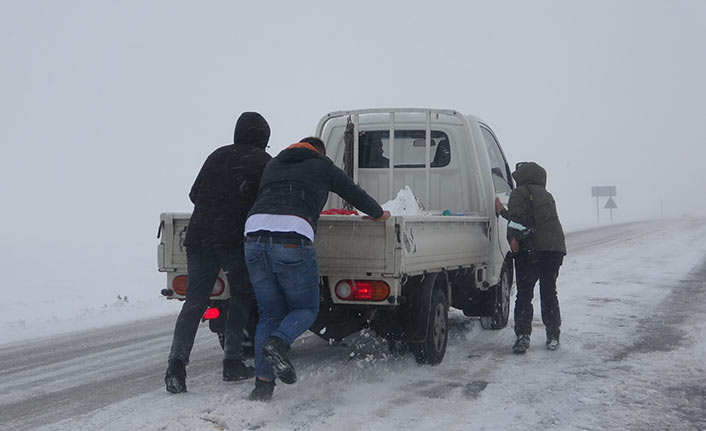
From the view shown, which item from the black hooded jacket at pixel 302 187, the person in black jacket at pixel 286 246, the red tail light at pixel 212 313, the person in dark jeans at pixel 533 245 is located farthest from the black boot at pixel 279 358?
the person in dark jeans at pixel 533 245

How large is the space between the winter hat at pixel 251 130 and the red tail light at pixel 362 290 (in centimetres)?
119

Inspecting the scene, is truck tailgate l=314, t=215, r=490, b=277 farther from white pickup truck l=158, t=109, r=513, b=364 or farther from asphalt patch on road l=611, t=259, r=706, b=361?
asphalt patch on road l=611, t=259, r=706, b=361

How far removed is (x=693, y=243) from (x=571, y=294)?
13553 mm

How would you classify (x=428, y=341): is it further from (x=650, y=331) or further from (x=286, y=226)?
(x=650, y=331)

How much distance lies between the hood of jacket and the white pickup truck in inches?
18.0

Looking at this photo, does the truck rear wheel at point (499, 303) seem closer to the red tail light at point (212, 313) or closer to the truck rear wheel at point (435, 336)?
the truck rear wheel at point (435, 336)

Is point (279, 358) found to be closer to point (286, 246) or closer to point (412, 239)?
point (286, 246)

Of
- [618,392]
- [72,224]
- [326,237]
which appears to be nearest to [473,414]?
[618,392]

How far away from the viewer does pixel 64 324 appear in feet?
31.9

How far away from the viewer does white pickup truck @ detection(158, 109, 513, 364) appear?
5496 mm

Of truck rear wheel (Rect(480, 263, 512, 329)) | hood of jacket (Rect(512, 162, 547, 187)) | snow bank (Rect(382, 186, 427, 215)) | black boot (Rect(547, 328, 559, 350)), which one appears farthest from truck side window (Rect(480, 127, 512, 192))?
black boot (Rect(547, 328, 559, 350))

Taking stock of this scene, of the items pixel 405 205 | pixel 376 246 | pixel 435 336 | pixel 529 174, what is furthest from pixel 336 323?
pixel 529 174

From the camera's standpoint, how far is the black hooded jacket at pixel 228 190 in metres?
5.48

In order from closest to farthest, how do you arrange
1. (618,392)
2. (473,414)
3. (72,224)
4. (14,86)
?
(473,414), (618,392), (72,224), (14,86)
